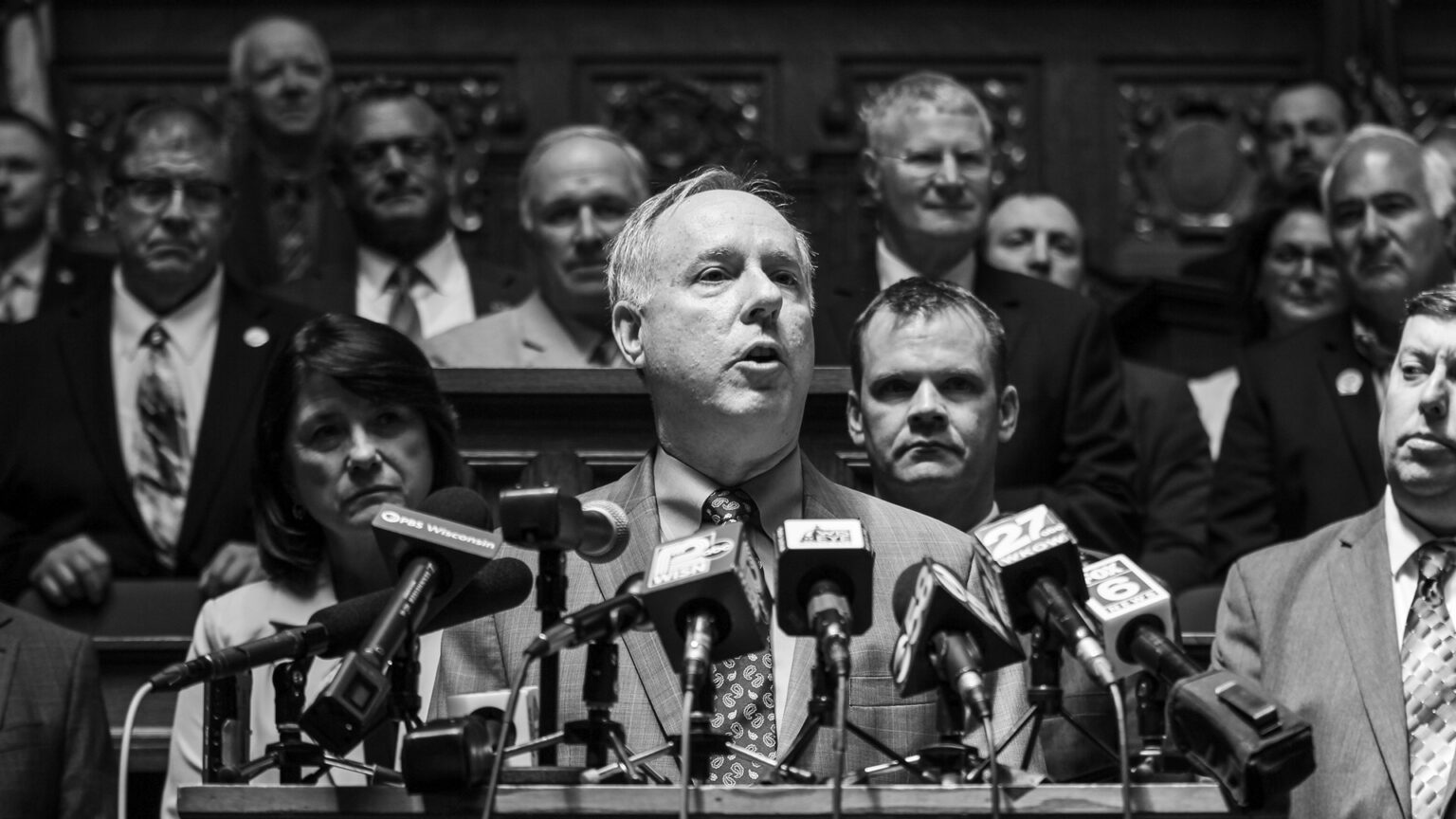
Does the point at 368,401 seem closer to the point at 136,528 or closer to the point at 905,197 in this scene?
the point at 136,528

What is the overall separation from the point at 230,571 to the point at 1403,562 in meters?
2.14

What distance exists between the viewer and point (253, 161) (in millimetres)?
6324

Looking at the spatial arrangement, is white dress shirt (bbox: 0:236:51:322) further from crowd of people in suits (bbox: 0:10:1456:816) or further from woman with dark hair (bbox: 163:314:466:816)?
woman with dark hair (bbox: 163:314:466:816)

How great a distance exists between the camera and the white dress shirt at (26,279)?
593 centimetres

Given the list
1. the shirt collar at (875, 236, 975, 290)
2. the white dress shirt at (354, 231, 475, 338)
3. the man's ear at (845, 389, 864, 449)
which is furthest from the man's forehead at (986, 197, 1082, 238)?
the man's ear at (845, 389, 864, 449)

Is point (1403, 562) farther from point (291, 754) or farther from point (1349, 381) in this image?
point (291, 754)

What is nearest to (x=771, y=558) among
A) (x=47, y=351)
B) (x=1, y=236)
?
(x=47, y=351)

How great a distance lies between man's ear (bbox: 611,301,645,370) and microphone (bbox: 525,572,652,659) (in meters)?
0.91

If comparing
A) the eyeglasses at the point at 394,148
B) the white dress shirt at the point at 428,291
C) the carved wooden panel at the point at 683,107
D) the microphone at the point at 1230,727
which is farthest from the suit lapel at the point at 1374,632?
the carved wooden panel at the point at 683,107

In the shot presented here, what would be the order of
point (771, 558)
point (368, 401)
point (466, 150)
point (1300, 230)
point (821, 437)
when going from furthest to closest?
1. point (466, 150)
2. point (1300, 230)
3. point (821, 437)
4. point (368, 401)
5. point (771, 558)

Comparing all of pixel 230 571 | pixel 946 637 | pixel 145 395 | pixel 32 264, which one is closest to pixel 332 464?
pixel 230 571

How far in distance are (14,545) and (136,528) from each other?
0.26m

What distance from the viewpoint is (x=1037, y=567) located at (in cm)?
254

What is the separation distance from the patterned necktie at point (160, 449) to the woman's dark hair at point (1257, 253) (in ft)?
9.03
